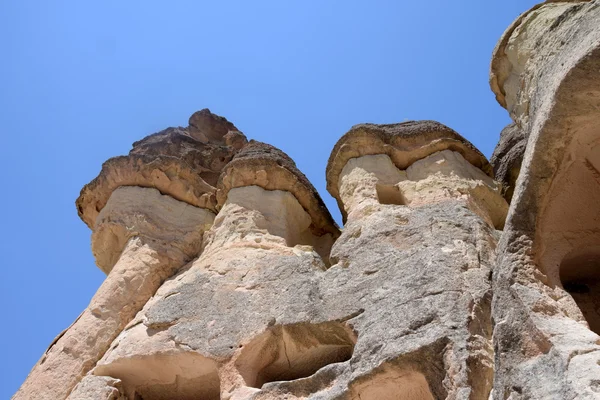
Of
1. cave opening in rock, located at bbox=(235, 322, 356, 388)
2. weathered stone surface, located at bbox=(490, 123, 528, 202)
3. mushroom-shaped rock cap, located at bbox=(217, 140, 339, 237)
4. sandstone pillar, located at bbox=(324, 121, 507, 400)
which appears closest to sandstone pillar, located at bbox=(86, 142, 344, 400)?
cave opening in rock, located at bbox=(235, 322, 356, 388)

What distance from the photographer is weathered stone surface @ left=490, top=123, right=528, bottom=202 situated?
9.88 metres

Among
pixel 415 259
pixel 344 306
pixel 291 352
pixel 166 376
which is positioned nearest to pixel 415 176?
pixel 415 259

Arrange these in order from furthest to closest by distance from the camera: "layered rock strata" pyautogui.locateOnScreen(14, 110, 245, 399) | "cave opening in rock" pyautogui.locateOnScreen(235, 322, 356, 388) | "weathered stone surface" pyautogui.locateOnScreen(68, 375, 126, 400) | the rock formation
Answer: "layered rock strata" pyautogui.locateOnScreen(14, 110, 245, 399) < "weathered stone surface" pyautogui.locateOnScreen(68, 375, 126, 400) < "cave opening in rock" pyautogui.locateOnScreen(235, 322, 356, 388) < the rock formation

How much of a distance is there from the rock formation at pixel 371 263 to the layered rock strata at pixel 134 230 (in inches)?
1.0

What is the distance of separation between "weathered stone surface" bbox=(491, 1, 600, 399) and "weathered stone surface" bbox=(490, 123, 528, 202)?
14.1ft

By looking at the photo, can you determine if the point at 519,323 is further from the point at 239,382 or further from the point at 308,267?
the point at 308,267

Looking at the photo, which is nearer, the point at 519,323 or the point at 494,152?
the point at 519,323

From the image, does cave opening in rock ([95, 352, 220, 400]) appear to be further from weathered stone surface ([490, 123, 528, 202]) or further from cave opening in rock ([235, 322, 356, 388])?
weathered stone surface ([490, 123, 528, 202])

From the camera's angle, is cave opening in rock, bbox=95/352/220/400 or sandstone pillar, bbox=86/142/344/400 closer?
sandstone pillar, bbox=86/142/344/400

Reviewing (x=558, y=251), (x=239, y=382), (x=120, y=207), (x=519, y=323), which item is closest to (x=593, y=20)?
(x=558, y=251)

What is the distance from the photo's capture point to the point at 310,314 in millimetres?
6516

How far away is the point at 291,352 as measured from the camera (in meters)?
6.52

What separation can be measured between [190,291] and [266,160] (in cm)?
279

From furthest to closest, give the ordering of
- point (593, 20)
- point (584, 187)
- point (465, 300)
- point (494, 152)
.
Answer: point (494, 152) < point (465, 300) < point (584, 187) < point (593, 20)
